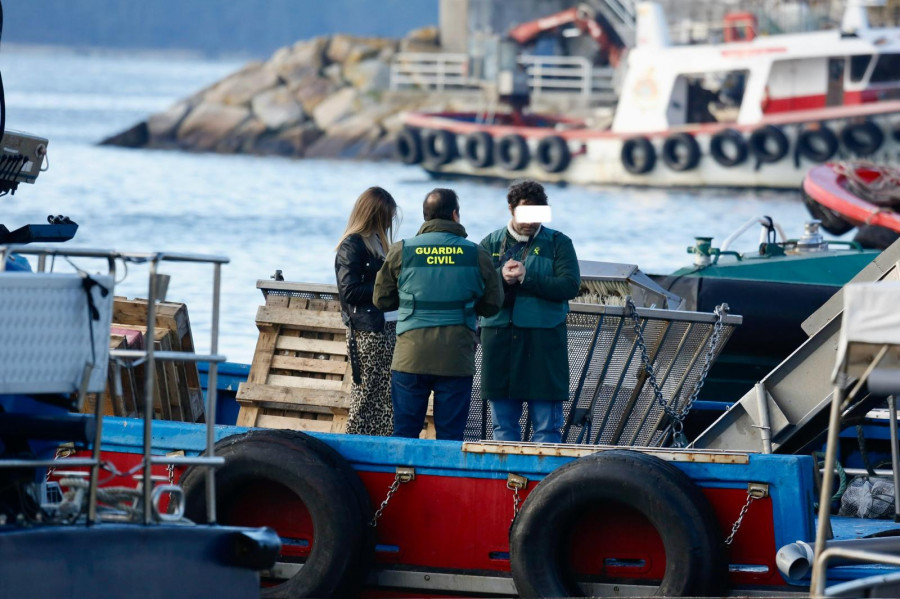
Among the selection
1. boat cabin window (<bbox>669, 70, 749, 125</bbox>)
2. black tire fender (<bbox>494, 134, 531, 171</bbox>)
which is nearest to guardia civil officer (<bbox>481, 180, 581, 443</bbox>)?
boat cabin window (<bbox>669, 70, 749, 125</bbox>)

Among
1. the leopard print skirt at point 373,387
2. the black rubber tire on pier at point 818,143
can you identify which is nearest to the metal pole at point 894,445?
the leopard print skirt at point 373,387

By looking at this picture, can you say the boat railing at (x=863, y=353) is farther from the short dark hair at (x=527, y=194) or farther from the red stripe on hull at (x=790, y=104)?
the red stripe on hull at (x=790, y=104)

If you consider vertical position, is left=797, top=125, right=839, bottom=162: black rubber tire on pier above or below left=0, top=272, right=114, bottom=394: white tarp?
above

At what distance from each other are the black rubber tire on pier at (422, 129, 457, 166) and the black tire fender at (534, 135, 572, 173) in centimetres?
256

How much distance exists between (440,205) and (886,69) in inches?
1117

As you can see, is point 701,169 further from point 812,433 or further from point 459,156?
point 812,433

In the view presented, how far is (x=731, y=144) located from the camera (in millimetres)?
33812

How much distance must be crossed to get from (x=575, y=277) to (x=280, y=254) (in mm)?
21008

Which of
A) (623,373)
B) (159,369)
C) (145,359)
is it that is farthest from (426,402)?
(145,359)

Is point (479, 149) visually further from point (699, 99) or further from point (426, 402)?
point (426, 402)

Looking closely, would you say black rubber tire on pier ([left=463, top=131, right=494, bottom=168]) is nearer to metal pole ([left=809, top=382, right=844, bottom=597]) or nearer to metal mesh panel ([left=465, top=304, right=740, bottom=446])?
metal mesh panel ([left=465, top=304, right=740, bottom=446])

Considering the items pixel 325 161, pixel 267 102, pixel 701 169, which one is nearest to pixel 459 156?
pixel 701 169

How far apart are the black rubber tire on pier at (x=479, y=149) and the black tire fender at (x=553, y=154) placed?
1.28 metres

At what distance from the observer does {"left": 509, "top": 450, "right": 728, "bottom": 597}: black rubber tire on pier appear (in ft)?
21.2
